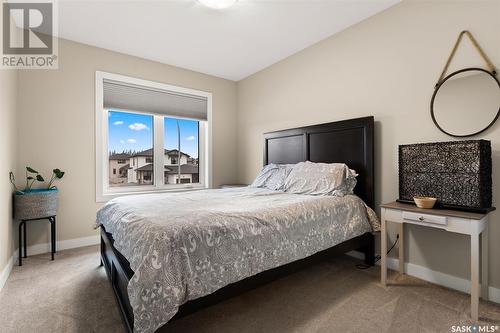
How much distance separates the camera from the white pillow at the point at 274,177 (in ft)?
9.70

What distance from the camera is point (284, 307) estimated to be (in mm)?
1771

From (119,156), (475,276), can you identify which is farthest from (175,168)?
(475,276)

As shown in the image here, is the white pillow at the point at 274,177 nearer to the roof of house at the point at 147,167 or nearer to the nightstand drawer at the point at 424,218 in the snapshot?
the nightstand drawer at the point at 424,218

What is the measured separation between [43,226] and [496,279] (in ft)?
14.6

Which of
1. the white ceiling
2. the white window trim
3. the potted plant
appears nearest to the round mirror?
the white ceiling

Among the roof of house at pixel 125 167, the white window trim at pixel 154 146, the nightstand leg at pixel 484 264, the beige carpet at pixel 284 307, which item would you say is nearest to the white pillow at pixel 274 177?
the beige carpet at pixel 284 307

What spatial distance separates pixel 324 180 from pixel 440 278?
1268mm

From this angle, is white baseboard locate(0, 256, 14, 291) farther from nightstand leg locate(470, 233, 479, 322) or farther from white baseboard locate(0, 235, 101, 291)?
nightstand leg locate(470, 233, 479, 322)

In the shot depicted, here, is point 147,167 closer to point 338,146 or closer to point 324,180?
point 324,180

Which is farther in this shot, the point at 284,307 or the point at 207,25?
the point at 207,25

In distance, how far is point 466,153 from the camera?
1819mm

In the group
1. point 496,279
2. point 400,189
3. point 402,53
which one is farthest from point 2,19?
point 496,279

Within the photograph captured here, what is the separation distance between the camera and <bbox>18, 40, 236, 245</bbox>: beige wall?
2820mm

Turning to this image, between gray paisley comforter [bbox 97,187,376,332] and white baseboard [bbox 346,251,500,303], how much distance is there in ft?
2.22
